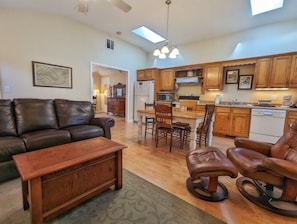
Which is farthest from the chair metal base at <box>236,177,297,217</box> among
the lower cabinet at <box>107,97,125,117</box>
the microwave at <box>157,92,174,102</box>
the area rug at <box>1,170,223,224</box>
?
the lower cabinet at <box>107,97,125,117</box>

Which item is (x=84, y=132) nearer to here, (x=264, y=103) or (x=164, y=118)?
(x=164, y=118)

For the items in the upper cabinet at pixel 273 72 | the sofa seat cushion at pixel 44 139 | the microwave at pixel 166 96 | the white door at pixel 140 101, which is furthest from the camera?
the white door at pixel 140 101

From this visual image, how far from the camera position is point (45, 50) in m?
3.79

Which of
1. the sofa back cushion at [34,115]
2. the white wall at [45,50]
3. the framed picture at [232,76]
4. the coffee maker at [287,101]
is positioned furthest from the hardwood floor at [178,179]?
the white wall at [45,50]

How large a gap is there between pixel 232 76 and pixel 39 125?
504 cm

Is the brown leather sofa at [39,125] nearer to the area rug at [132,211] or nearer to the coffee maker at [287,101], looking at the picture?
the area rug at [132,211]

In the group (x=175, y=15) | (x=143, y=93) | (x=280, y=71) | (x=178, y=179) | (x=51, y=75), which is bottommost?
(x=178, y=179)

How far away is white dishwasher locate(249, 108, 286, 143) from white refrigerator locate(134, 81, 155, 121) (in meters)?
3.33

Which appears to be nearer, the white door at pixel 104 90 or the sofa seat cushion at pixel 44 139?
the sofa seat cushion at pixel 44 139

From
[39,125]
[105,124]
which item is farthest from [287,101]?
[39,125]

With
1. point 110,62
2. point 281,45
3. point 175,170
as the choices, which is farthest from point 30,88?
point 281,45

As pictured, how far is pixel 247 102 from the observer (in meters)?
4.38

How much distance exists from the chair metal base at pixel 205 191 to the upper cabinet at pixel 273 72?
10.8ft

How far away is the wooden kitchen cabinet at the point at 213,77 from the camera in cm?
452
